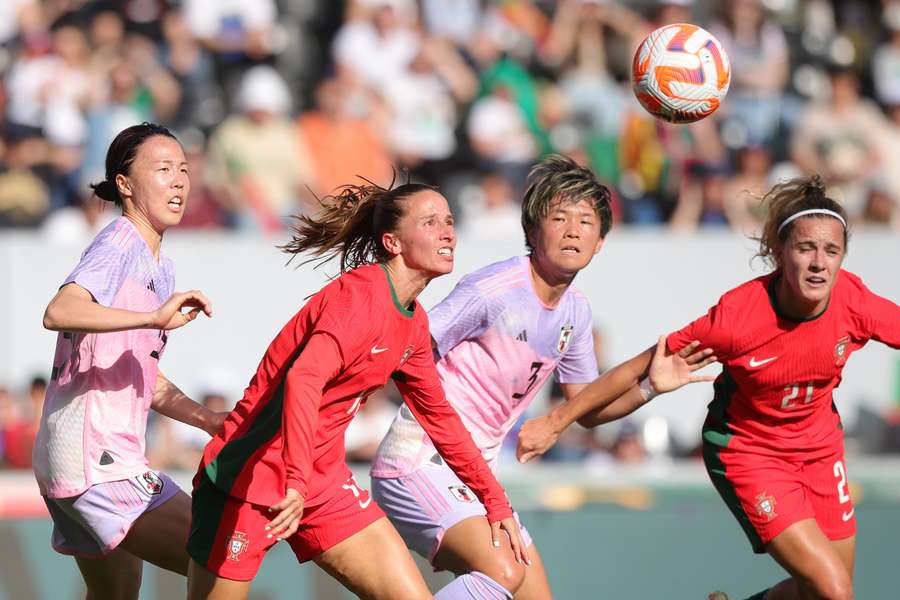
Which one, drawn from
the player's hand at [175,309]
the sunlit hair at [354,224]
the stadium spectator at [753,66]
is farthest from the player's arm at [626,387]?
the stadium spectator at [753,66]

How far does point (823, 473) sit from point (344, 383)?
85.6 inches

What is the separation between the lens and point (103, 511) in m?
5.16

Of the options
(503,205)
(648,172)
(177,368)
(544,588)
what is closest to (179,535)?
(544,588)

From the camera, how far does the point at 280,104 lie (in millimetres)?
11594

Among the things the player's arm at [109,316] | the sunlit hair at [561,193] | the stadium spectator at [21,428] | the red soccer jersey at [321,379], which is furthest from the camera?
the stadium spectator at [21,428]

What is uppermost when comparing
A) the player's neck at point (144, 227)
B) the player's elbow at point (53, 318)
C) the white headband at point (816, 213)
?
the white headband at point (816, 213)

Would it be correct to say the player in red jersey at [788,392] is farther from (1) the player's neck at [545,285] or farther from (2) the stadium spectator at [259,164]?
(2) the stadium spectator at [259,164]

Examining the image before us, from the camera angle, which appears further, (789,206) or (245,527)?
(789,206)

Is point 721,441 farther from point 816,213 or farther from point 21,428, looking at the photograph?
point 21,428

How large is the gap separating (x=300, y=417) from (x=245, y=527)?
0.57 meters

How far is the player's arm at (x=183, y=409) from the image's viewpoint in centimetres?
538

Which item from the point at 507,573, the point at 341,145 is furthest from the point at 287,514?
the point at 341,145

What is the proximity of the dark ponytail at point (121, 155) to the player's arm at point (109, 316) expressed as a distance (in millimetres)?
715

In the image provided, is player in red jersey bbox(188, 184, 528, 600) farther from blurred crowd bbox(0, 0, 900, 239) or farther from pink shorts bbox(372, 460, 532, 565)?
blurred crowd bbox(0, 0, 900, 239)
